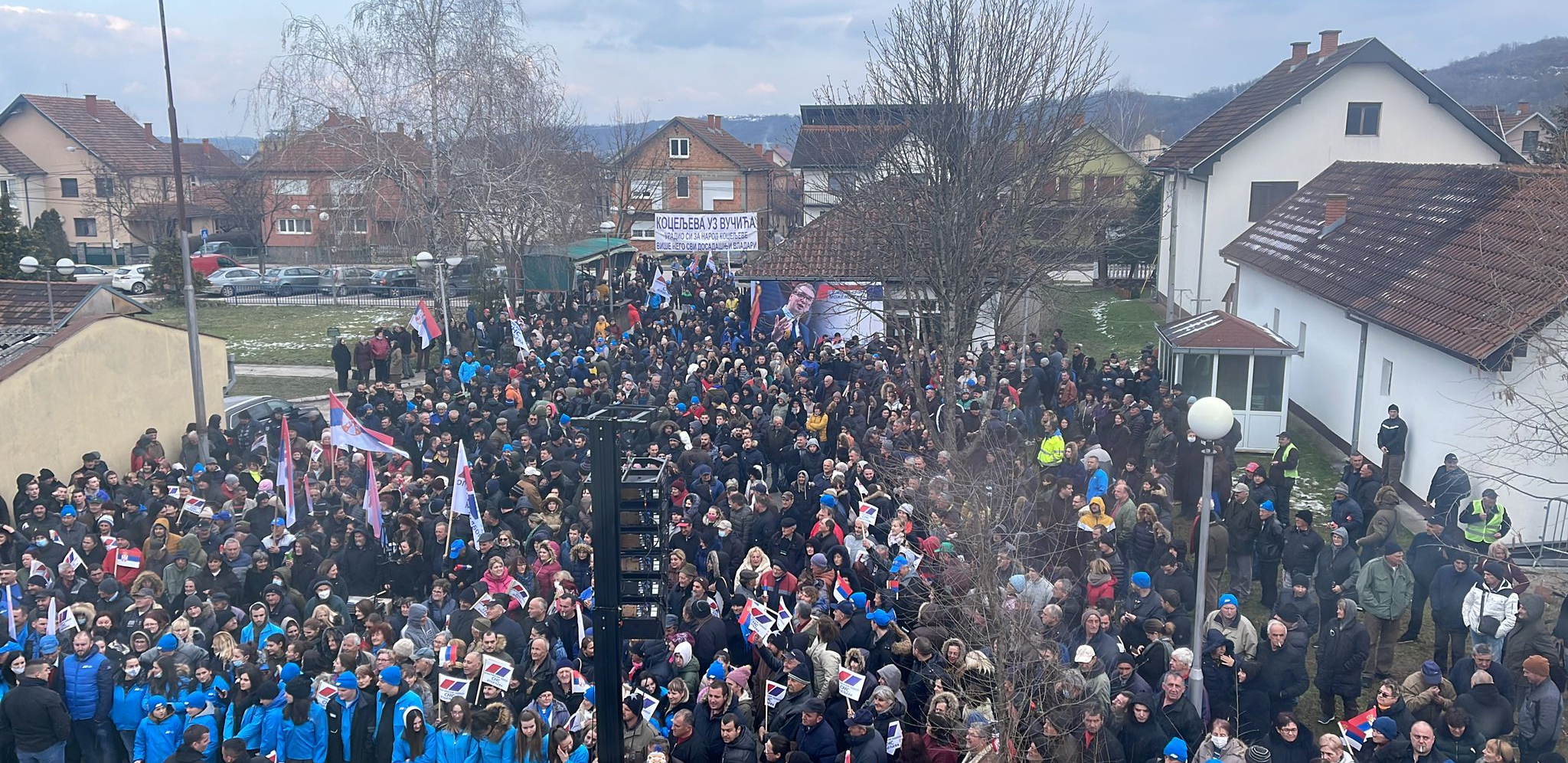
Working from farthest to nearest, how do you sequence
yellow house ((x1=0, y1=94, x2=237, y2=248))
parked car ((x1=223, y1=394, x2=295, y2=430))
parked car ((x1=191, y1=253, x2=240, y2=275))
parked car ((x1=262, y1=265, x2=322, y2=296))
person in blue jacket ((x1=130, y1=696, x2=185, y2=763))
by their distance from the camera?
yellow house ((x1=0, y1=94, x2=237, y2=248)) → parked car ((x1=191, y1=253, x2=240, y2=275)) → parked car ((x1=262, y1=265, x2=322, y2=296)) → parked car ((x1=223, y1=394, x2=295, y2=430)) → person in blue jacket ((x1=130, y1=696, x2=185, y2=763))

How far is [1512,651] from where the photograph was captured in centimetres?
1016

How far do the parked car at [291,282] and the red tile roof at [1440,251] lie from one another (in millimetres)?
34791

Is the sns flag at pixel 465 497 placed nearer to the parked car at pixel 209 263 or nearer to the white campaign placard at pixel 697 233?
the white campaign placard at pixel 697 233

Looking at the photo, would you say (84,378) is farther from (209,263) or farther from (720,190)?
(720,190)

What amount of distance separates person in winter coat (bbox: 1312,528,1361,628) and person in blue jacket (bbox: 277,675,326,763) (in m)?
8.81

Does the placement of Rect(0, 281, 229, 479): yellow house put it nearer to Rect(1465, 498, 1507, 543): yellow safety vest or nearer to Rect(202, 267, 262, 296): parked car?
Rect(1465, 498, 1507, 543): yellow safety vest

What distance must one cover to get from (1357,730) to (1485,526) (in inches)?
193

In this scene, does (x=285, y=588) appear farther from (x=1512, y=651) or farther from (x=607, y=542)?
(x=1512, y=651)

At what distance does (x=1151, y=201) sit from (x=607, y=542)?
41674mm

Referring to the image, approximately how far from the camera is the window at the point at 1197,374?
1939cm

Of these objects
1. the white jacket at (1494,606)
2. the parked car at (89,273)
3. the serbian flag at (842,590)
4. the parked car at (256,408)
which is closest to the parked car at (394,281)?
the parked car at (89,273)

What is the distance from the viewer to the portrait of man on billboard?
25.1 m

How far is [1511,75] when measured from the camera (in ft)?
423

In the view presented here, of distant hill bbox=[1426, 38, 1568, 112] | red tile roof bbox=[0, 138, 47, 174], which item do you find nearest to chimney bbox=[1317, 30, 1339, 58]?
red tile roof bbox=[0, 138, 47, 174]
